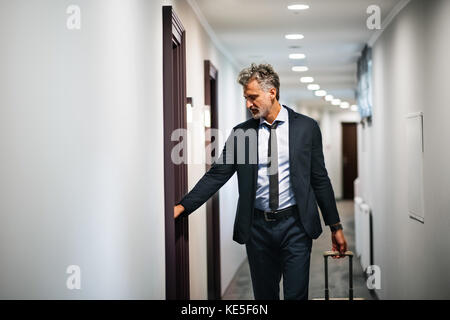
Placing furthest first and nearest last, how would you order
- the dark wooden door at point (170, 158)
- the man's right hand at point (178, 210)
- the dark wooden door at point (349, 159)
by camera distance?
the dark wooden door at point (349, 159), the dark wooden door at point (170, 158), the man's right hand at point (178, 210)

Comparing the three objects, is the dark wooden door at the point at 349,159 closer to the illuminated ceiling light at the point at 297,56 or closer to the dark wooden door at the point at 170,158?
the illuminated ceiling light at the point at 297,56

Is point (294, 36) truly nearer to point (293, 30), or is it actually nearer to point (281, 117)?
point (293, 30)

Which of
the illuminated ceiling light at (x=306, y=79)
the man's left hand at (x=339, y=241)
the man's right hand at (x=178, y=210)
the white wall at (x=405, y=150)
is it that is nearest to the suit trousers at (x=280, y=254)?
the man's left hand at (x=339, y=241)

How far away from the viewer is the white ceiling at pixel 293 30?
14.6 ft

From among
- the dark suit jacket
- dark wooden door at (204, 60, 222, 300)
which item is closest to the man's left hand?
the dark suit jacket

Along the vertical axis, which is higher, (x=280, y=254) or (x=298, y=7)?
(x=298, y=7)

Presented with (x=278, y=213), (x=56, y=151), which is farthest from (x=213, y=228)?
(x=56, y=151)

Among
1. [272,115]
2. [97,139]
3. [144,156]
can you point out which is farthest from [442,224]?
[97,139]

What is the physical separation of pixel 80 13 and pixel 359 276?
5.45m

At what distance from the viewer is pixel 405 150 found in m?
4.29

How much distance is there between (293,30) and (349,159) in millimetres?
12503

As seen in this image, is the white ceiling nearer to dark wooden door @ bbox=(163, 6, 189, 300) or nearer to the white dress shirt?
dark wooden door @ bbox=(163, 6, 189, 300)

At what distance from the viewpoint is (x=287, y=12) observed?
4.64 m

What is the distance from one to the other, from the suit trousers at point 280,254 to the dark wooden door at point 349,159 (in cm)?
1499
